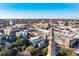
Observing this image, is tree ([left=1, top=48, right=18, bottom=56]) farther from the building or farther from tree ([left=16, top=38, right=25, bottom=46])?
the building

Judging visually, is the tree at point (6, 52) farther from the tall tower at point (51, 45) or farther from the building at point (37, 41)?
the tall tower at point (51, 45)

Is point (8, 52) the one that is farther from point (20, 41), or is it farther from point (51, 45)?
point (51, 45)

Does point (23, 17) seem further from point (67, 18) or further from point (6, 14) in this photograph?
point (67, 18)

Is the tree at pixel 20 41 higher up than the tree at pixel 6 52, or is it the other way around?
the tree at pixel 20 41

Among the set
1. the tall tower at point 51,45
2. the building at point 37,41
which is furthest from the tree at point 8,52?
the tall tower at point 51,45

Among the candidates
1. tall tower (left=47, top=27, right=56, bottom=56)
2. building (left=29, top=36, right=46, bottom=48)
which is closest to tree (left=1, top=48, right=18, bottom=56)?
building (left=29, top=36, right=46, bottom=48)

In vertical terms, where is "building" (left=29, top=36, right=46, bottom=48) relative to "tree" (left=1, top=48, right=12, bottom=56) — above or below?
above

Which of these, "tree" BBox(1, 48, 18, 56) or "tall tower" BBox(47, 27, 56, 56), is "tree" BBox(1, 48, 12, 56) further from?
"tall tower" BBox(47, 27, 56, 56)

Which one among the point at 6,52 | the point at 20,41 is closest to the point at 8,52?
the point at 6,52

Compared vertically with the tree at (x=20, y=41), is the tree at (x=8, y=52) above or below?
below

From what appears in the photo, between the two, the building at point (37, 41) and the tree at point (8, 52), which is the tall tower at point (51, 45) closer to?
the building at point (37, 41)

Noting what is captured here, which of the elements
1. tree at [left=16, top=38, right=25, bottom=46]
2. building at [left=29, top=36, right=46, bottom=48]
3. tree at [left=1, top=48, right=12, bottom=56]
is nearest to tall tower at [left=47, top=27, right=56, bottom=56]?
building at [left=29, top=36, right=46, bottom=48]

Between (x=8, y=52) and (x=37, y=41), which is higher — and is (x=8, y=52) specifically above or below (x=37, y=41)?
below
